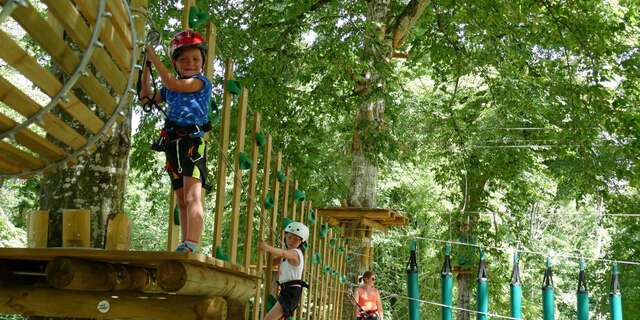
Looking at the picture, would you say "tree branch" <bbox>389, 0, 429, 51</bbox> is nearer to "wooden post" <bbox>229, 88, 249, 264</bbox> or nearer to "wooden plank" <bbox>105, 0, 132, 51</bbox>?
"wooden post" <bbox>229, 88, 249, 264</bbox>

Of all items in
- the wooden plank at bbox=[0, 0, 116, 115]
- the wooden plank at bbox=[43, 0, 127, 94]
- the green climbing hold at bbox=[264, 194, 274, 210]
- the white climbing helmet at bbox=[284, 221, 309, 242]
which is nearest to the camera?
the wooden plank at bbox=[0, 0, 116, 115]

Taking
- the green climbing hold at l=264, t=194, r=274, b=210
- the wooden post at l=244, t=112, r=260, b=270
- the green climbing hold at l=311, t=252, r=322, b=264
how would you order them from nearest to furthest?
the wooden post at l=244, t=112, r=260, b=270
the green climbing hold at l=264, t=194, r=274, b=210
the green climbing hold at l=311, t=252, r=322, b=264

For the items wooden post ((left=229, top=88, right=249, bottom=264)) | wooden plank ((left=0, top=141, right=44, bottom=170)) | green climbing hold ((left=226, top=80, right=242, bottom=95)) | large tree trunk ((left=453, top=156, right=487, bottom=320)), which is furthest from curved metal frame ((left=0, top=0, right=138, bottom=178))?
large tree trunk ((left=453, top=156, right=487, bottom=320))

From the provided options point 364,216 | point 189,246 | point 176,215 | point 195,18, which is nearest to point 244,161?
point 176,215

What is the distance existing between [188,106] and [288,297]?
96.3 inches

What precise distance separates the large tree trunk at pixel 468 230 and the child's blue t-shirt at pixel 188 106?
1194 cm

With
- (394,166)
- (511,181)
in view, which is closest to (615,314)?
(511,181)

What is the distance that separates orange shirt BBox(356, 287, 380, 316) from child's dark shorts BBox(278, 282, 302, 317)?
429cm

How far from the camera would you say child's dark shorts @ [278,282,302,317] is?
5.70 meters

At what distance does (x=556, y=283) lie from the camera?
2894cm

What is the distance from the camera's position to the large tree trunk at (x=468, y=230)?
52.7ft

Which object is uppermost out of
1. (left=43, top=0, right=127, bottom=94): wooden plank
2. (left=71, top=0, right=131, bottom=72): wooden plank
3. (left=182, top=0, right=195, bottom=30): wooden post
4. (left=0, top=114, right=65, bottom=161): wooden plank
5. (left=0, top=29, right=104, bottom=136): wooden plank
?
(left=182, top=0, right=195, bottom=30): wooden post

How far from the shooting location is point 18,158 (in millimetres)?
3309

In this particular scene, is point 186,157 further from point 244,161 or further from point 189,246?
point 244,161
